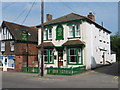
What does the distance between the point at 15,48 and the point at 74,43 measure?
30.9 feet

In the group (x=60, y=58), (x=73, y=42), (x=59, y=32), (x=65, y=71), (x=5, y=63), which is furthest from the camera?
(x=5, y=63)

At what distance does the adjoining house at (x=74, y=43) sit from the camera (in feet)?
64.8

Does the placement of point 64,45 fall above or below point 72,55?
above

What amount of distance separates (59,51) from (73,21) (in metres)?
4.75

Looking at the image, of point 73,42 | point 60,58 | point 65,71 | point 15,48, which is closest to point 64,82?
point 65,71

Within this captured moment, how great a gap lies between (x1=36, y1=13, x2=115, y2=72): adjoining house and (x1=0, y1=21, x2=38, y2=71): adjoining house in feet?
11.0

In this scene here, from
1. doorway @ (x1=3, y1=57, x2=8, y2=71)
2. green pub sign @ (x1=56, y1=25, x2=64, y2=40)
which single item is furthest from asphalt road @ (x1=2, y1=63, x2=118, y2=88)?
doorway @ (x1=3, y1=57, x2=8, y2=71)

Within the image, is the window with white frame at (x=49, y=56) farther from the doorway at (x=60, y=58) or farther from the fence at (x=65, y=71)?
the fence at (x=65, y=71)

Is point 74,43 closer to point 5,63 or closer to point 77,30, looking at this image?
point 77,30

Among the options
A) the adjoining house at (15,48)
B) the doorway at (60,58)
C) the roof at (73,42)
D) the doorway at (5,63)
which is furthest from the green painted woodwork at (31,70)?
the roof at (73,42)

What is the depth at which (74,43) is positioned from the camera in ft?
64.5

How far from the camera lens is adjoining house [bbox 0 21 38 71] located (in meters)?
23.0

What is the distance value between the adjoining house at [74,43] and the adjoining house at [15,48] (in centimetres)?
334

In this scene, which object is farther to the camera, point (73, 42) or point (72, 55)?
point (72, 55)
